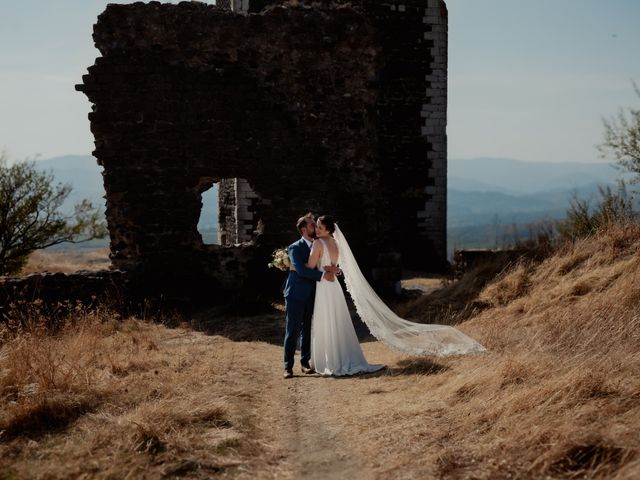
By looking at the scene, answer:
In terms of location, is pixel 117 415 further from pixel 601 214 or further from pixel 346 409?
pixel 601 214

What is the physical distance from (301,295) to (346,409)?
2.42 metres

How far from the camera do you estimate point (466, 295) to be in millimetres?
11922

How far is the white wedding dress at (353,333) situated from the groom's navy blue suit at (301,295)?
0.13 m

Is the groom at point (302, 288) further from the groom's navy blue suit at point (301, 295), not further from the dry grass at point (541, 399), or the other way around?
the dry grass at point (541, 399)

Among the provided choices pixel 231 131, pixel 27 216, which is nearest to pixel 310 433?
pixel 231 131

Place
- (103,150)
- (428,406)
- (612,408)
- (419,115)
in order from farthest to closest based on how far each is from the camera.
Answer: (419,115) → (103,150) → (428,406) → (612,408)

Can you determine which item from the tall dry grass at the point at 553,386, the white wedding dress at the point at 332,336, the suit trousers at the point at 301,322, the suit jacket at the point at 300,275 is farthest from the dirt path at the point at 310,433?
the suit jacket at the point at 300,275

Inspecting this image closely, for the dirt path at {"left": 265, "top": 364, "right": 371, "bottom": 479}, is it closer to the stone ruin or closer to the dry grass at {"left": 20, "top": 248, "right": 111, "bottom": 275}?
the stone ruin

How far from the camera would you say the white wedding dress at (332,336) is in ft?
27.8

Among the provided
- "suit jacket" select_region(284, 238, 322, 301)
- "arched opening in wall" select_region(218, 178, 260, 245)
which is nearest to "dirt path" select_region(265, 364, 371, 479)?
"suit jacket" select_region(284, 238, 322, 301)

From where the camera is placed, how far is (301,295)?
8.70 meters

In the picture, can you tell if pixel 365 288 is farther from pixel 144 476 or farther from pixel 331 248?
pixel 144 476

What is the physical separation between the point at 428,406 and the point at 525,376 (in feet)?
3.17

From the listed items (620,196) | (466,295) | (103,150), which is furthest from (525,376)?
(103,150)
